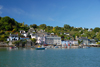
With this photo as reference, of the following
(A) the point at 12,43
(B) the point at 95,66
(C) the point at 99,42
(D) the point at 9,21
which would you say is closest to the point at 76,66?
(B) the point at 95,66

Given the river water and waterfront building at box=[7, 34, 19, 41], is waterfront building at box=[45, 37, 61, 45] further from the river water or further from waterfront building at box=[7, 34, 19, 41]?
the river water

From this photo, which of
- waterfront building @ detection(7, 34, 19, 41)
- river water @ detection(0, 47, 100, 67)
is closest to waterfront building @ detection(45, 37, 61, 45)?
waterfront building @ detection(7, 34, 19, 41)

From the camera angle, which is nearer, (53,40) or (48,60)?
(48,60)

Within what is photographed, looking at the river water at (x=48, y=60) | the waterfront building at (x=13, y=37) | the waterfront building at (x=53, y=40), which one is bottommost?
the river water at (x=48, y=60)

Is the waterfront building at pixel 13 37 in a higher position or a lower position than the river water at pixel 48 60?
higher

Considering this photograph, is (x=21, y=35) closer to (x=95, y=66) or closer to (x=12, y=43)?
(x=12, y=43)

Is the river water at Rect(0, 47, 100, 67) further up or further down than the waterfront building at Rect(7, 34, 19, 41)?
further down

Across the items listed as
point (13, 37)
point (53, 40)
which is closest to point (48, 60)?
point (13, 37)

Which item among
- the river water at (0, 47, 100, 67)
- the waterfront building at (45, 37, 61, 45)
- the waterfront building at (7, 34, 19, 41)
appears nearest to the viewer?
the river water at (0, 47, 100, 67)

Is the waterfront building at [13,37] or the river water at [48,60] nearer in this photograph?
the river water at [48,60]

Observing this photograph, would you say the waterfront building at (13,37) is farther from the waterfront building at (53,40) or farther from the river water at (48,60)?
the river water at (48,60)

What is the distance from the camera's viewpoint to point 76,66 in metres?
21.8

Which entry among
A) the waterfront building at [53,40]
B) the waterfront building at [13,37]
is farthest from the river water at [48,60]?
the waterfront building at [53,40]

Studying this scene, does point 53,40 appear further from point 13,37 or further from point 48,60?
point 48,60
